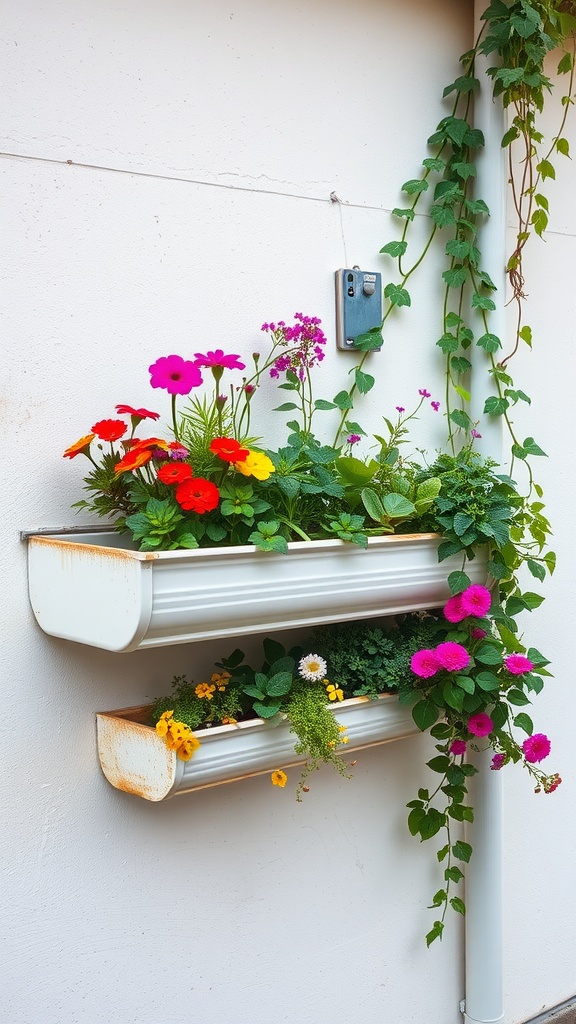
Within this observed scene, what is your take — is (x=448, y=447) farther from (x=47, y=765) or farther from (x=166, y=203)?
(x=47, y=765)

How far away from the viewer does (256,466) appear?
1582 millimetres

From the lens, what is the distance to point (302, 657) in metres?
1.89

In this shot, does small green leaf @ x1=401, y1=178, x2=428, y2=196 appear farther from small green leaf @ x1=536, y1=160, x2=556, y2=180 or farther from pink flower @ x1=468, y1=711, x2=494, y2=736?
pink flower @ x1=468, y1=711, x2=494, y2=736

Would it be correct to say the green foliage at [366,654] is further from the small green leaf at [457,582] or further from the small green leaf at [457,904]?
the small green leaf at [457,904]

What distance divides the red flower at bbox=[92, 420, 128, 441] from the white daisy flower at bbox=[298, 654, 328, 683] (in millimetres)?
565

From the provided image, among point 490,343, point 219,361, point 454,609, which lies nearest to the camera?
point 219,361

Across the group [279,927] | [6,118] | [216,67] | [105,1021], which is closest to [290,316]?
[216,67]

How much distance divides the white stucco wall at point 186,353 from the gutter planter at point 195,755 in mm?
54

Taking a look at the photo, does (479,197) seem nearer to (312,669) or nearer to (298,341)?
(298,341)

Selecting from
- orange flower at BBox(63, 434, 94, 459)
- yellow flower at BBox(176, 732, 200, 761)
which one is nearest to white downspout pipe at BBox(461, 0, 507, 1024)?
yellow flower at BBox(176, 732, 200, 761)

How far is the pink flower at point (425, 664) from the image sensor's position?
6.00 feet

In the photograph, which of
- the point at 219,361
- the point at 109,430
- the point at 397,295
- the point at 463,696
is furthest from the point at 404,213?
the point at 463,696

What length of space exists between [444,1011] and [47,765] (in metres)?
1.31

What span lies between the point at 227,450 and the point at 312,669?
19.3 inches
